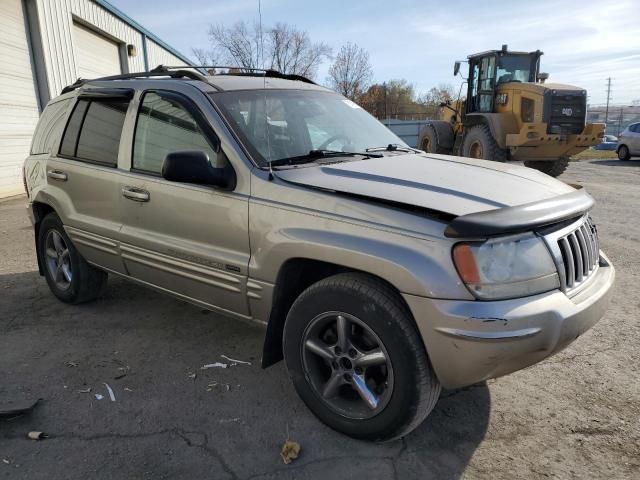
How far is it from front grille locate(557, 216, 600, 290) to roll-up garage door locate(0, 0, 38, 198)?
11147mm

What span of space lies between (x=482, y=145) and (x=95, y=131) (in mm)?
10788

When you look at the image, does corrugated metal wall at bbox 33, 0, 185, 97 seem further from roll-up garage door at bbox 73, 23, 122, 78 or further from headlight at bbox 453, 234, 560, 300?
headlight at bbox 453, 234, 560, 300

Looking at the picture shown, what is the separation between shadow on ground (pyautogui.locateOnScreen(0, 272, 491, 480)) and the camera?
2393 millimetres

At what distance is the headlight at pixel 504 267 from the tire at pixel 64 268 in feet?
11.3

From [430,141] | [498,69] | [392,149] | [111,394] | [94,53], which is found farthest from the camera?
[430,141]

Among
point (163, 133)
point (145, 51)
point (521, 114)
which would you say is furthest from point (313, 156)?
Result: point (145, 51)

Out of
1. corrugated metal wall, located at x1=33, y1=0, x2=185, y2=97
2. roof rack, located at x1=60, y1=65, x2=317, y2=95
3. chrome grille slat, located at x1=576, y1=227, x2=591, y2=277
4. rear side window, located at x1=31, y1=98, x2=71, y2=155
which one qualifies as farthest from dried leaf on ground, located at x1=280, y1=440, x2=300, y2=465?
corrugated metal wall, located at x1=33, y1=0, x2=185, y2=97

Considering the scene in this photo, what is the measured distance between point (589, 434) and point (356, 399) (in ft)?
4.03

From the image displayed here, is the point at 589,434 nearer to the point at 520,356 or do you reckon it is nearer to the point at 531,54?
the point at 520,356

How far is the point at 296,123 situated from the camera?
3365mm

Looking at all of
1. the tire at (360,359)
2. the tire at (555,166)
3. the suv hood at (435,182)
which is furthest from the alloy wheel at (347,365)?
the tire at (555,166)

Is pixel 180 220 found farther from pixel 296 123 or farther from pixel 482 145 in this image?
pixel 482 145

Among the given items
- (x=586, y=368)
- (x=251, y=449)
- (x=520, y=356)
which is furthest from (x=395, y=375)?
(x=586, y=368)

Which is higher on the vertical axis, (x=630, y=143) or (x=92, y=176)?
(x=92, y=176)
